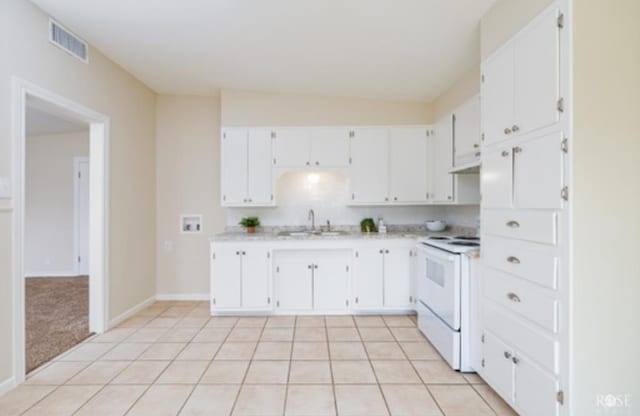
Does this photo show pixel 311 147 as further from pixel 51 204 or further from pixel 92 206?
pixel 51 204

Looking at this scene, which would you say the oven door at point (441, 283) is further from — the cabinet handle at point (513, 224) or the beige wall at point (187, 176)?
the beige wall at point (187, 176)

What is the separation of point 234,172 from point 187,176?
0.83m

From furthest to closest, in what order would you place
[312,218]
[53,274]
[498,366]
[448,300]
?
1. [53,274]
2. [312,218]
3. [448,300]
4. [498,366]

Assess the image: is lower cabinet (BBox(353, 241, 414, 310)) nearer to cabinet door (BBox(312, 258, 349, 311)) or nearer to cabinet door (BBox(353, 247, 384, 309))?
cabinet door (BBox(353, 247, 384, 309))

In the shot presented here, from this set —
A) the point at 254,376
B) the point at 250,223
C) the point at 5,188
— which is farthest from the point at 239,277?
the point at 5,188

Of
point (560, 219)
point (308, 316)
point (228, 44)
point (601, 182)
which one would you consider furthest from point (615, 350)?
point (228, 44)

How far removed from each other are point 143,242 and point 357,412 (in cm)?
327

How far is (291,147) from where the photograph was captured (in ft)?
13.4

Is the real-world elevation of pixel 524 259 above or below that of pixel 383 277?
above

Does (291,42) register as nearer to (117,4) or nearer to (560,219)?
(117,4)

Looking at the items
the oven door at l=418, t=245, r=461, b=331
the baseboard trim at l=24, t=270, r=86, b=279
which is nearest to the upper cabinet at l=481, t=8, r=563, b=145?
the oven door at l=418, t=245, r=461, b=331

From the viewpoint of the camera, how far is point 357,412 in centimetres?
202

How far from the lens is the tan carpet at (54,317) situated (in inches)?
115

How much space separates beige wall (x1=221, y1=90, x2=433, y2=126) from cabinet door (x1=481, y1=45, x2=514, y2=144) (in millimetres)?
1843
